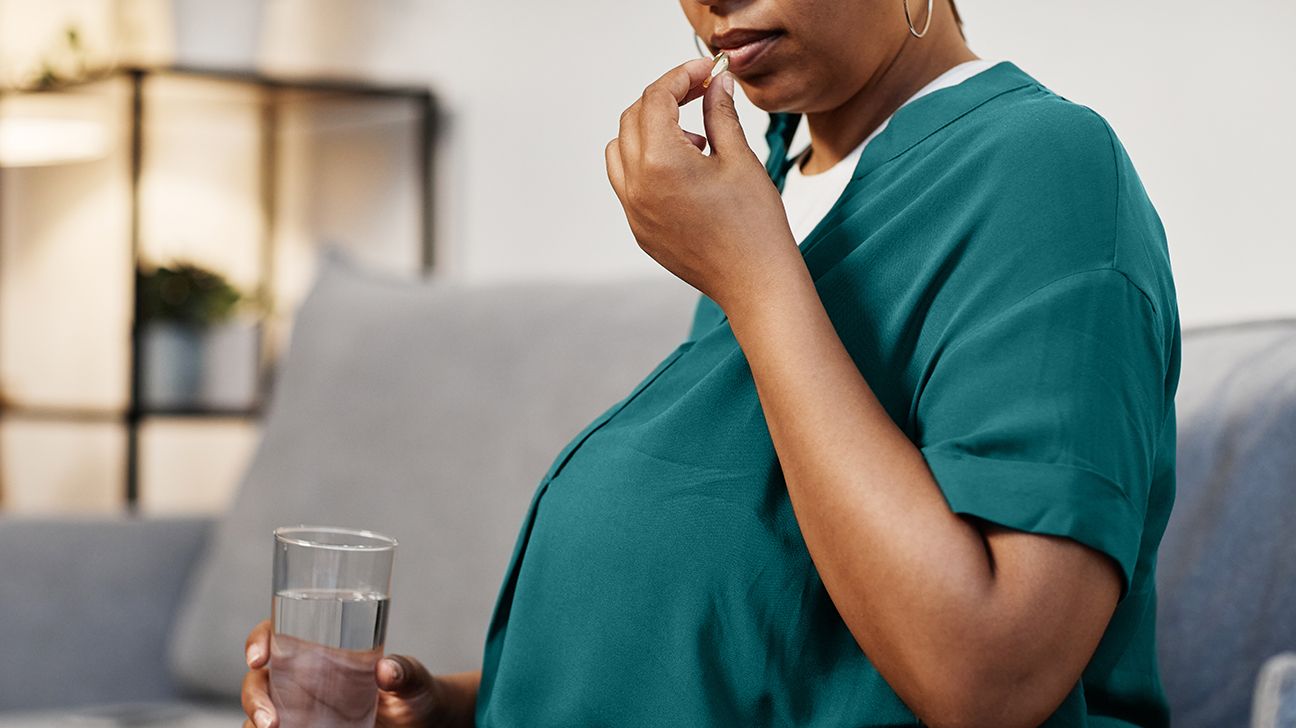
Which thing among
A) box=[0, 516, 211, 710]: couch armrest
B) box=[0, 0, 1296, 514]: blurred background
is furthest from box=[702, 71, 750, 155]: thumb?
box=[0, 516, 211, 710]: couch armrest

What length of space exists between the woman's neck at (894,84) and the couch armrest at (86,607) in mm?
1112

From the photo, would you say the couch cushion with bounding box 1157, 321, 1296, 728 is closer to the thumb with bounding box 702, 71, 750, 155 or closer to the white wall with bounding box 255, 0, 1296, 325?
the white wall with bounding box 255, 0, 1296, 325

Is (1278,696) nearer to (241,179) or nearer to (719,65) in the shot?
(719,65)

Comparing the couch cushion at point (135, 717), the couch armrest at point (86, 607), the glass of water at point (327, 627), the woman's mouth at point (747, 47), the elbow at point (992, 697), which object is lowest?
the couch cushion at point (135, 717)

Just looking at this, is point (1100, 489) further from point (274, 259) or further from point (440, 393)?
point (274, 259)

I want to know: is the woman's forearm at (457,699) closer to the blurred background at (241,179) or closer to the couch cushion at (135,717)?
the couch cushion at (135,717)

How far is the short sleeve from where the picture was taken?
1.98 feet

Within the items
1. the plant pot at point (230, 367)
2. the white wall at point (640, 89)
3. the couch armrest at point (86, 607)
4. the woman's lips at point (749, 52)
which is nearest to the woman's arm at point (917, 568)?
the woman's lips at point (749, 52)

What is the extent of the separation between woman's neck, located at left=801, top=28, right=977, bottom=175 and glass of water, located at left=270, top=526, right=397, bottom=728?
40cm

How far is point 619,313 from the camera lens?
1.44 m

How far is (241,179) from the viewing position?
2779mm

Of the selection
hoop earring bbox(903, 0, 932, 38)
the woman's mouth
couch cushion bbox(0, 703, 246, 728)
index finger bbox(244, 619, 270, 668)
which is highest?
hoop earring bbox(903, 0, 932, 38)

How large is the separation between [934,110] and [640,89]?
48.1 inches

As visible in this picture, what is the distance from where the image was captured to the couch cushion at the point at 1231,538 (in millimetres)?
951
